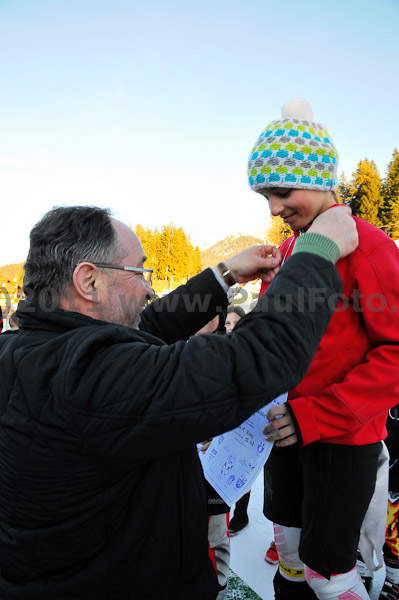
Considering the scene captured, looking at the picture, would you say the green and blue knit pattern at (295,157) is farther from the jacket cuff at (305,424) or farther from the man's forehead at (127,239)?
the jacket cuff at (305,424)

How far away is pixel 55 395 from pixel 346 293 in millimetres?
1087

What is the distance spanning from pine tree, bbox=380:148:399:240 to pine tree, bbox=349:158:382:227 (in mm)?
654

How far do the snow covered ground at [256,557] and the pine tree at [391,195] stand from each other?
130 feet

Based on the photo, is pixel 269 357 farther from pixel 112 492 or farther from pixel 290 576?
pixel 290 576

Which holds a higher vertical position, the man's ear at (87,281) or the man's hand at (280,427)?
the man's ear at (87,281)

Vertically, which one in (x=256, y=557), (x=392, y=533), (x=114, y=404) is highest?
(x=114, y=404)

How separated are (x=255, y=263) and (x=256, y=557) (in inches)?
93.2

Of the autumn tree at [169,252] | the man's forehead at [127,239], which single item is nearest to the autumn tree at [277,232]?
the autumn tree at [169,252]

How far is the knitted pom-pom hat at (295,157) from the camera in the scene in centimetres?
141

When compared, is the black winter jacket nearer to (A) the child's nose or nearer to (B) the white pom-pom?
(A) the child's nose

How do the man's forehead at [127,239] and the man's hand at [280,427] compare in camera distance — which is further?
the man's hand at [280,427]

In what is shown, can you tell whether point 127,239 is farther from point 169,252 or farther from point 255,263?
point 169,252

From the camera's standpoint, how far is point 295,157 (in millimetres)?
1404

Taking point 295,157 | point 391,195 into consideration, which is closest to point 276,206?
point 295,157
